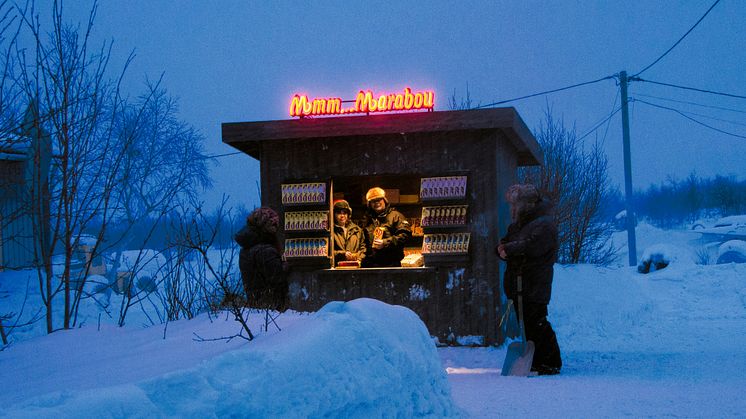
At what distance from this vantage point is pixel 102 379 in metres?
3.23

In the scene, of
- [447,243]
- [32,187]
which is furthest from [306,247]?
[32,187]

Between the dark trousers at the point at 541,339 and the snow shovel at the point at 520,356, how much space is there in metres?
0.06

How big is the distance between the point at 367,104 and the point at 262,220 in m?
3.06

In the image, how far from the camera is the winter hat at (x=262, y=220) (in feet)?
25.4

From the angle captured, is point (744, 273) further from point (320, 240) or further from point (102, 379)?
point (102, 379)

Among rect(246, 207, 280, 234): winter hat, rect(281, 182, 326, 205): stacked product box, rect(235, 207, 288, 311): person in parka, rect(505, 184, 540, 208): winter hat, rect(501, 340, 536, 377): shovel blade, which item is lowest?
rect(501, 340, 536, 377): shovel blade

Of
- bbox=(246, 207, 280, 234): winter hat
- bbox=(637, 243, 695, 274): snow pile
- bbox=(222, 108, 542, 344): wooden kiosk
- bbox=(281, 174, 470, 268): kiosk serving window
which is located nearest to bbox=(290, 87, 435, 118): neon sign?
bbox=(222, 108, 542, 344): wooden kiosk

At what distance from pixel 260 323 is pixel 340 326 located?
1.12m

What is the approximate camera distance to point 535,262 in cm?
746

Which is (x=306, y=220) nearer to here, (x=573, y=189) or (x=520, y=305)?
(x=520, y=305)

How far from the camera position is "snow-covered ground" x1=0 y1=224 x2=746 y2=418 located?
268 cm

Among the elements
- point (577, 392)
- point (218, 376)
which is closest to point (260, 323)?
point (218, 376)

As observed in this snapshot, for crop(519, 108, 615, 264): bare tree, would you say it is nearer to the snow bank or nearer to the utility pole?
the utility pole

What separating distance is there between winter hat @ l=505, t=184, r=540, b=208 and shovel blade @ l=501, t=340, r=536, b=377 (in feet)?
4.81
